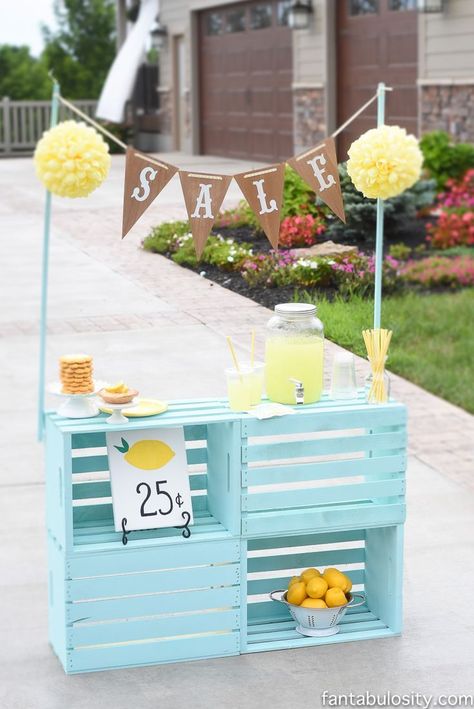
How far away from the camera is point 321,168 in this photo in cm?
450

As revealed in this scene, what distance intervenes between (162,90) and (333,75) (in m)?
7.16

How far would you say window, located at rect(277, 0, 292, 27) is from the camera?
17.8m

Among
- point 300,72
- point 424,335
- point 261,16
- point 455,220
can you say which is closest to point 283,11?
point 261,16

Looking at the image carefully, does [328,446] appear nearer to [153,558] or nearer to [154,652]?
[153,558]

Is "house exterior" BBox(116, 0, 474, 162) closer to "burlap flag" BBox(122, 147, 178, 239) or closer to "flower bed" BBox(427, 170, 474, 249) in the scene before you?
"flower bed" BBox(427, 170, 474, 249)

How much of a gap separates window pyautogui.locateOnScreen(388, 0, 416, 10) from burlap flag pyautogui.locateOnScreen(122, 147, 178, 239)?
35.8 feet

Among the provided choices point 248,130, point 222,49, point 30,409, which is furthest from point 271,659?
point 222,49

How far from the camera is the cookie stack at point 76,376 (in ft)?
13.2

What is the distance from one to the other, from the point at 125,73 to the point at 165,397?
16.9 meters

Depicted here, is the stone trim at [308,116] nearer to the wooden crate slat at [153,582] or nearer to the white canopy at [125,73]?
the white canopy at [125,73]

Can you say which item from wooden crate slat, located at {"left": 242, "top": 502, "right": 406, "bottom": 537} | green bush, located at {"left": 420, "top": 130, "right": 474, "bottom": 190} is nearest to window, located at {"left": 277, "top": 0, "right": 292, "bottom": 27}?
green bush, located at {"left": 420, "top": 130, "right": 474, "bottom": 190}

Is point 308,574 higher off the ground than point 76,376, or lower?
lower

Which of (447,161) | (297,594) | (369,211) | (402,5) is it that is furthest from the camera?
(402,5)

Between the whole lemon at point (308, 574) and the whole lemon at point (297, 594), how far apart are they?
0.09ft
